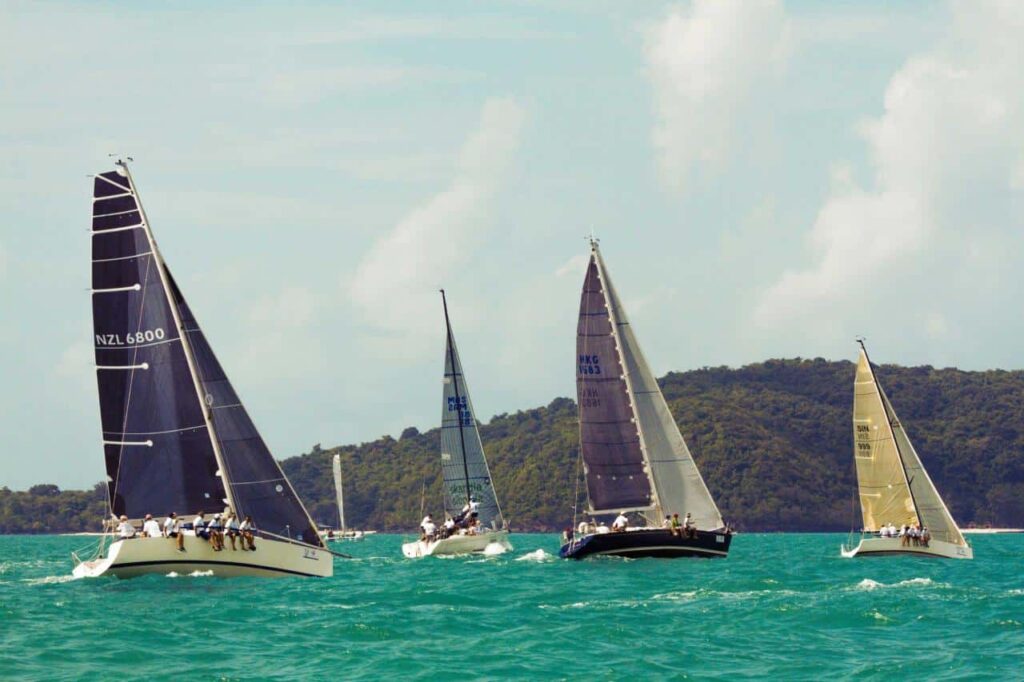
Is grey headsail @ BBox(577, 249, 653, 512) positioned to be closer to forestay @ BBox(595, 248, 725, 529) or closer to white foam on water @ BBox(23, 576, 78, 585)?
forestay @ BBox(595, 248, 725, 529)

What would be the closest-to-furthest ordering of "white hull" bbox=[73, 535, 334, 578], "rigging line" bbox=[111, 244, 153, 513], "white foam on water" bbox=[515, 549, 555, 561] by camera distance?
1. "white hull" bbox=[73, 535, 334, 578]
2. "rigging line" bbox=[111, 244, 153, 513]
3. "white foam on water" bbox=[515, 549, 555, 561]

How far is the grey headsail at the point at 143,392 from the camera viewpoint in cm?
4241

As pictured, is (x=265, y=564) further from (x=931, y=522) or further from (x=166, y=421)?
(x=931, y=522)

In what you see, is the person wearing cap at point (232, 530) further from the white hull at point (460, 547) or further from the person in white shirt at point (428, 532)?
the person in white shirt at point (428, 532)

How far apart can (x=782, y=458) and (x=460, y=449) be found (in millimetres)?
99899

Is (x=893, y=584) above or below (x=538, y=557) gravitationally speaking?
below

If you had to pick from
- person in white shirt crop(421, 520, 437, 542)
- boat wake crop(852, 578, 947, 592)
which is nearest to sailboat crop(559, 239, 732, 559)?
boat wake crop(852, 578, 947, 592)

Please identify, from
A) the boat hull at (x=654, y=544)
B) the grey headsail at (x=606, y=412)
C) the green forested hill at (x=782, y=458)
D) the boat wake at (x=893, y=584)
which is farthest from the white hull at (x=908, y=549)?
the green forested hill at (x=782, y=458)

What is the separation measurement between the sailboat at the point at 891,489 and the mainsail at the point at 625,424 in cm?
1014

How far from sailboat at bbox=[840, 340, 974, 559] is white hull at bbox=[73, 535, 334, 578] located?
29461 mm

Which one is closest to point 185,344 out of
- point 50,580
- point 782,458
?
point 50,580

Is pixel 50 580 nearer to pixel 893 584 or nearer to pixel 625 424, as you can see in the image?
pixel 625 424

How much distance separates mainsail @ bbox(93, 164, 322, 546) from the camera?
42.4 meters

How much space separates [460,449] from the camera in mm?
74375
